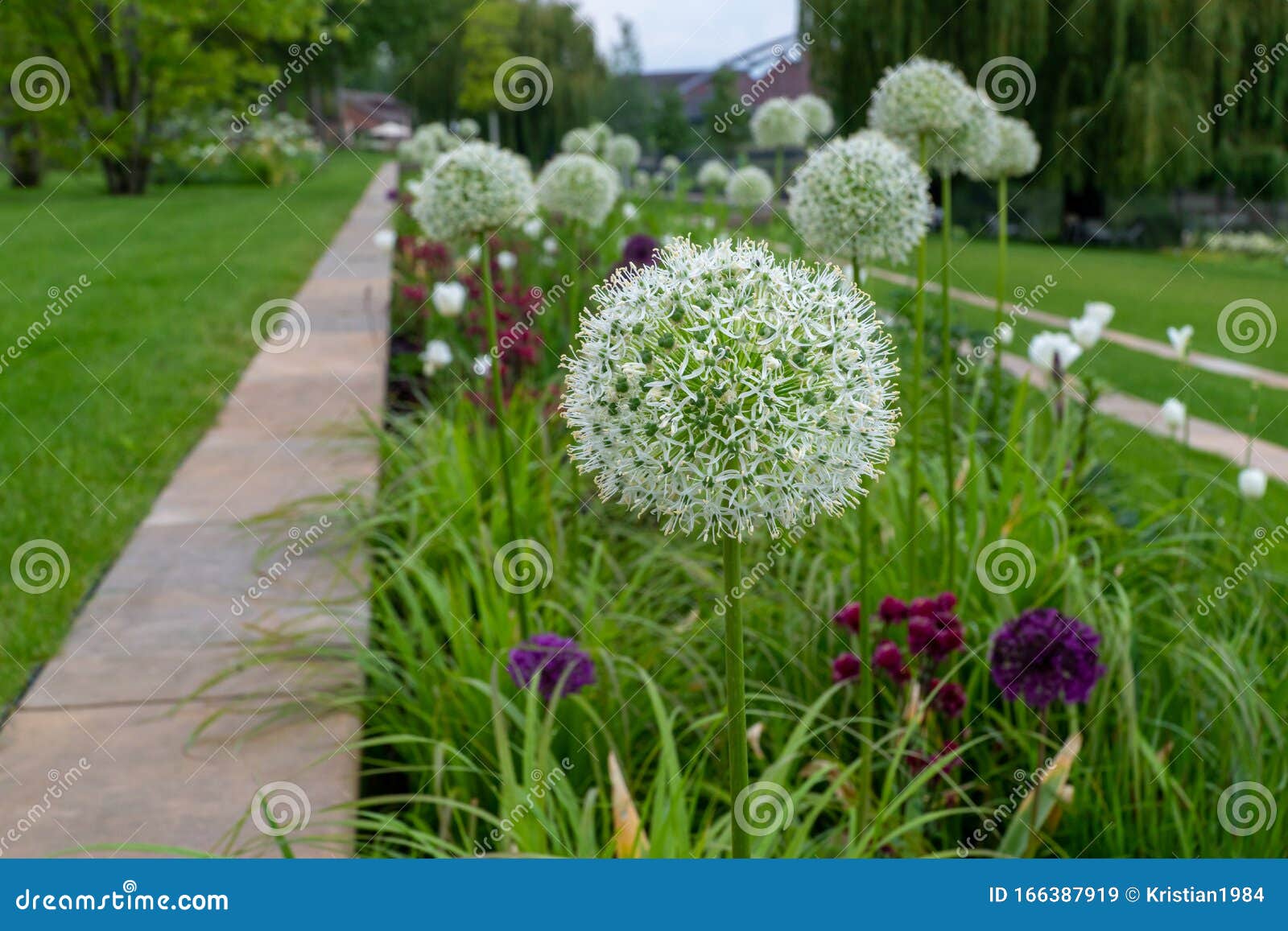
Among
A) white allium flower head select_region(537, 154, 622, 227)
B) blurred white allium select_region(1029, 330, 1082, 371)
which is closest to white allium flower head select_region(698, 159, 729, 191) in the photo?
white allium flower head select_region(537, 154, 622, 227)

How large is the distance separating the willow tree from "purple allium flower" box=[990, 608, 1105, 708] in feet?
57.2

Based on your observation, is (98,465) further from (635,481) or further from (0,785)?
(635,481)

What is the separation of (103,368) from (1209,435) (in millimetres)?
7650

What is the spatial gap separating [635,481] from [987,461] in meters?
3.20

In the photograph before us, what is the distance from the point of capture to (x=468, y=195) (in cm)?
365

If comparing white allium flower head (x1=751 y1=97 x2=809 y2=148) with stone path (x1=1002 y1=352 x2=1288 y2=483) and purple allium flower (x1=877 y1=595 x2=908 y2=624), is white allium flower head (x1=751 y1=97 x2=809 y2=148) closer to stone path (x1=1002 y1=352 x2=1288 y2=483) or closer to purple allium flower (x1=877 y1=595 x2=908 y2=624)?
stone path (x1=1002 y1=352 x2=1288 y2=483)

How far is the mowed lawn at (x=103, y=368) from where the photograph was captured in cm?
444

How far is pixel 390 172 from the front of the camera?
30.3m

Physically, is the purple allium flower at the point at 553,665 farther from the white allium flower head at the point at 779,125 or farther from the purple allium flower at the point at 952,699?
the white allium flower head at the point at 779,125

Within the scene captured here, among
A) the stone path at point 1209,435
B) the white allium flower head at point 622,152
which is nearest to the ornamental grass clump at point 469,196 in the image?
the stone path at point 1209,435

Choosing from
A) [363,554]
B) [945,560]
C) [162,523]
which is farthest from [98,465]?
[945,560]

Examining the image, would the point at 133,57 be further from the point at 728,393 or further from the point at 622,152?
the point at 728,393

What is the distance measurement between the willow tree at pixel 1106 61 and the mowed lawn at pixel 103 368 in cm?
1068

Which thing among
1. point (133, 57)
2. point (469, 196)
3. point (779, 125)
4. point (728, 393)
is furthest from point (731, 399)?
point (133, 57)
